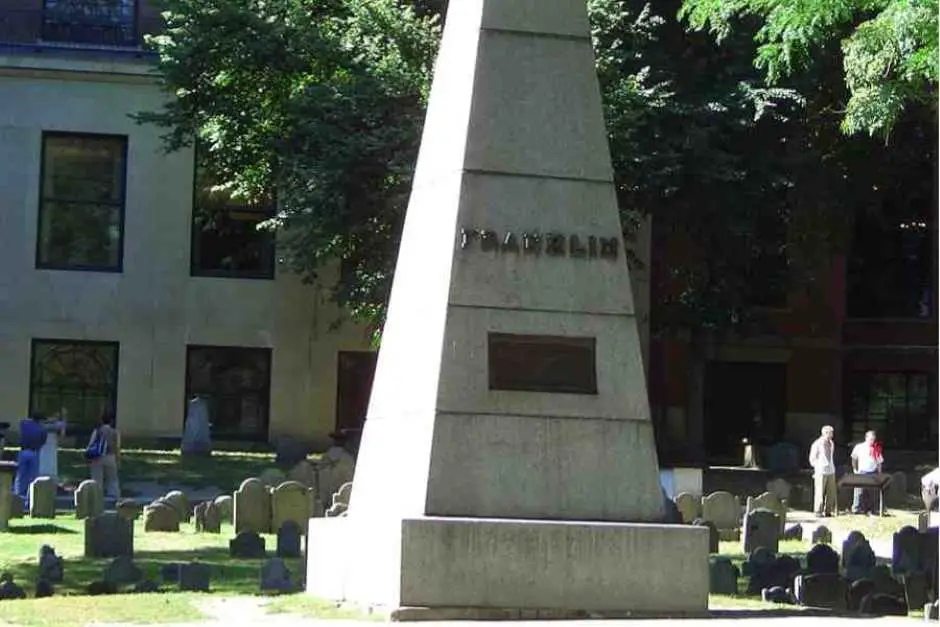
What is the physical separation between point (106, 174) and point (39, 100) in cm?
218

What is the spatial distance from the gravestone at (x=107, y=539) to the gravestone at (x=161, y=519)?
3289mm

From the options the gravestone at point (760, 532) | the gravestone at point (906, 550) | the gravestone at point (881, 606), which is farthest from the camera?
the gravestone at point (760, 532)

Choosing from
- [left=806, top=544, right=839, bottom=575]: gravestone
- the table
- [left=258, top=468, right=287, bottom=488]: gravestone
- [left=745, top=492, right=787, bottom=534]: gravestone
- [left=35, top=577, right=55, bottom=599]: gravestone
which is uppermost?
the table

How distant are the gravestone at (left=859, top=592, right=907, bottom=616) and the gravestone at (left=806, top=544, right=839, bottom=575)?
6.07 ft

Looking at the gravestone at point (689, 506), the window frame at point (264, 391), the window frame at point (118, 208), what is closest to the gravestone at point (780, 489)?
the gravestone at point (689, 506)

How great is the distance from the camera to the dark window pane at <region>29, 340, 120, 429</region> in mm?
43656

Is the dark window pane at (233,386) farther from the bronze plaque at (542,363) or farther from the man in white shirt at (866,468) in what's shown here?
the bronze plaque at (542,363)

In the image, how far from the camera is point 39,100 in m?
43.3

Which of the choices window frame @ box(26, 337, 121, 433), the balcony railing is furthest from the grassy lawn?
the balcony railing

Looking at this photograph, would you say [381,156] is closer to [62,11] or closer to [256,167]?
[256,167]

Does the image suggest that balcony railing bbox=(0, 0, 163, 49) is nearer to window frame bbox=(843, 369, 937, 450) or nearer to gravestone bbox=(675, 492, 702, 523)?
window frame bbox=(843, 369, 937, 450)

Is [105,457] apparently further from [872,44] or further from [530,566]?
[530,566]

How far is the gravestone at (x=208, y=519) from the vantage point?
23891mm

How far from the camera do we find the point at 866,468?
1314 inches
